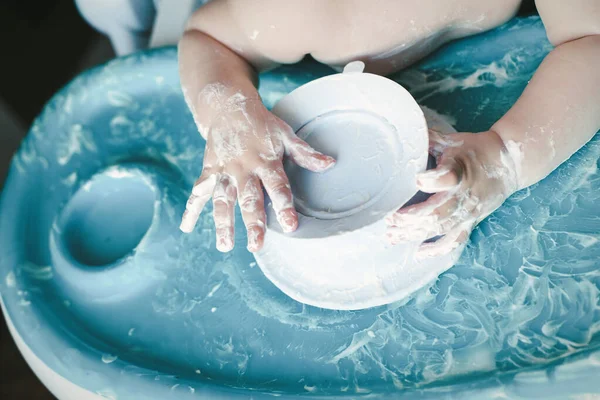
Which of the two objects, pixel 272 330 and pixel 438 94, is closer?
pixel 272 330

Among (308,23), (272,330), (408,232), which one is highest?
(308,23)

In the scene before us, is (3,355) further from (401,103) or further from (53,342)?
(401,103)

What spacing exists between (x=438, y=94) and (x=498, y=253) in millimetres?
262

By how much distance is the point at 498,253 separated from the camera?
69 centimetres

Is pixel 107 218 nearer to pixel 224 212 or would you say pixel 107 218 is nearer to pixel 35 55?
pixel 224 212

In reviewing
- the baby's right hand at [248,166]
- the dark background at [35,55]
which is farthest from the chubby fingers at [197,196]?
the dark background at [35,55]

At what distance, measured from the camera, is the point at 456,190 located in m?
0.64

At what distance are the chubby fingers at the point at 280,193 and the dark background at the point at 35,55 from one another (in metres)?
1.12

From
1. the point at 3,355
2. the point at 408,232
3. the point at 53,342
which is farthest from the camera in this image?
the point at 3,355

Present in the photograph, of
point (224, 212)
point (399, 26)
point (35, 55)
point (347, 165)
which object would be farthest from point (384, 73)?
→ point (35, 55)

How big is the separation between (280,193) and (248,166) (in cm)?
7

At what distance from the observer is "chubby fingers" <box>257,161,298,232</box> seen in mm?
640

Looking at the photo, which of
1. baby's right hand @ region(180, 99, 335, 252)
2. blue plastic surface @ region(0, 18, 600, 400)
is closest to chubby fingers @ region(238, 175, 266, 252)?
baby's right hand @ region(180, 99, 335, 252)

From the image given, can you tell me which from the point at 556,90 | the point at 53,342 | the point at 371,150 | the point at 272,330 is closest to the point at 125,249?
the point at 53,342
